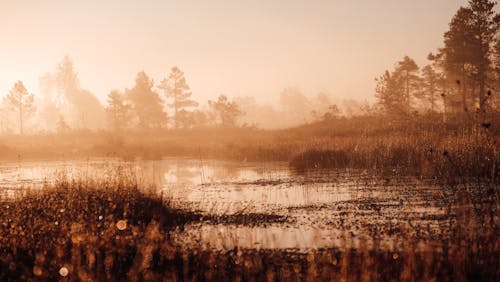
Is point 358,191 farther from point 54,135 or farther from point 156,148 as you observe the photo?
point 54,135

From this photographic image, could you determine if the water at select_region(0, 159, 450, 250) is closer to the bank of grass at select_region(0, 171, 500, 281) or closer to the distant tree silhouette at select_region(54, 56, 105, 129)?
the bank of grass at select_region(0, 171, 500, 281)

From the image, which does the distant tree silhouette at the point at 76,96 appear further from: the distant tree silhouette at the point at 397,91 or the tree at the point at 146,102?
the distant tree silhouette at the point at 397,91

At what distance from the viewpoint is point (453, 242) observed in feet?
27.4

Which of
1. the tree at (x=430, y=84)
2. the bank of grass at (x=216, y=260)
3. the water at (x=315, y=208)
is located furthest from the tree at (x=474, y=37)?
the bank of grass at (x=216, y=260)

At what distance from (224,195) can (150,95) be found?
56.6 meters

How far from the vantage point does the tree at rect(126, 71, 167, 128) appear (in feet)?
229

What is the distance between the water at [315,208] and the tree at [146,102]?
4809 centimetres

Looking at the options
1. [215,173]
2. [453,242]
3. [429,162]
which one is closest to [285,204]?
[453,242]

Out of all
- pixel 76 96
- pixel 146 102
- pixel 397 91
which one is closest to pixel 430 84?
pixel 397 91

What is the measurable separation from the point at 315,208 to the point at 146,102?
59682 mm

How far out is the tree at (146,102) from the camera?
69.7 m

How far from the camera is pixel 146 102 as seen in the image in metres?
69.7

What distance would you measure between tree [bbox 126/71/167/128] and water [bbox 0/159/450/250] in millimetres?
48091

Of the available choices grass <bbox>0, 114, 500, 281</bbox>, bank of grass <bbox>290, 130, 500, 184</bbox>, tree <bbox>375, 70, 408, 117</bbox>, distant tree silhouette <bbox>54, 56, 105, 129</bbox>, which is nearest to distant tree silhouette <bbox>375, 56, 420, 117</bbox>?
tree <bbox>375, 70, 408, 117</bbox>
